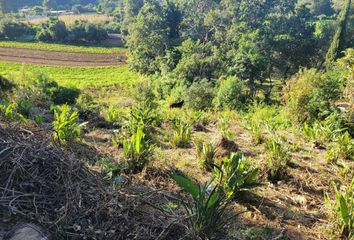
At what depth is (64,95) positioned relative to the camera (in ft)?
49.4

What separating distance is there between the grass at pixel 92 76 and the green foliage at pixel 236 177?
2065 cm

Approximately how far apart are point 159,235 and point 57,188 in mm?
937

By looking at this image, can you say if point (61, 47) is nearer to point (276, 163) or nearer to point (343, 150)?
point (343, 150)

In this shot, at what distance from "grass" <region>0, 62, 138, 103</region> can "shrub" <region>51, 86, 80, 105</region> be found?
27.3 ft

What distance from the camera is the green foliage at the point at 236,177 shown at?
369 cm

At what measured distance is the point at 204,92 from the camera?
17.3 metres

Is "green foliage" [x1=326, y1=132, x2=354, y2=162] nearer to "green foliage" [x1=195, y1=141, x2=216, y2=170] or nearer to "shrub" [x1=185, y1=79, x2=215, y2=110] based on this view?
"green foliage" [x1=195, y1=141, x2=216, y2=170]

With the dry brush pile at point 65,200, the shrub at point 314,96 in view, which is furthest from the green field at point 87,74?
the dry brush pile at point 65,200

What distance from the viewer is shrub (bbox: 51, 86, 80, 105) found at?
1459 cm

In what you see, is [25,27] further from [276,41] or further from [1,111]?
[1,111]

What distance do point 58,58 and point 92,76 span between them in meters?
6.77

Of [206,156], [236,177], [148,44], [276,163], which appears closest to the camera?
[236,177]

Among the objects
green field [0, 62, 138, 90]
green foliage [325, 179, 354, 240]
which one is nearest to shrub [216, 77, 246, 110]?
green foliage [325, 179, 354, 240]

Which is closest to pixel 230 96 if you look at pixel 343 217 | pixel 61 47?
pixel 343 217
